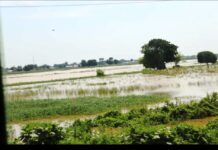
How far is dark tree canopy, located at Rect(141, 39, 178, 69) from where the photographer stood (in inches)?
744

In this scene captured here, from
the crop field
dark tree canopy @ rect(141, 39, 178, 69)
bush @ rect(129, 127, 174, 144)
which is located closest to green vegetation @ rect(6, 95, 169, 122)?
the crop field

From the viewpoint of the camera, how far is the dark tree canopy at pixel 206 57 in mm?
21617

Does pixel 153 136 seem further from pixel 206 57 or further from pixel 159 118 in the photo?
pixel 206 57

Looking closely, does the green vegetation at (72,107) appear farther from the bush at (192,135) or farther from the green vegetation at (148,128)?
the bush at (192,135)

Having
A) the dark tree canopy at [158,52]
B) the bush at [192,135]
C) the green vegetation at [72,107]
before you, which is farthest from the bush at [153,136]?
the dark tree canopy at [158,52]

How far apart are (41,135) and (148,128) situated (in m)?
1.70

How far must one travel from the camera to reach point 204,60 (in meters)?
21.8

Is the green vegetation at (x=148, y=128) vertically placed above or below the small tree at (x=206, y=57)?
below

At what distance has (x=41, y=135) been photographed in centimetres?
600

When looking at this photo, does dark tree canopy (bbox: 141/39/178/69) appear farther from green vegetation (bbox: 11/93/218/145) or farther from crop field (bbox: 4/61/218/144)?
green vegetation (bbox: 11/93/218/145)

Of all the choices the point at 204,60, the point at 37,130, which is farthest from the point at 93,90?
the point at 37,130

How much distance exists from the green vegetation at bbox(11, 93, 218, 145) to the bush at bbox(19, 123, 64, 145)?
2 cm

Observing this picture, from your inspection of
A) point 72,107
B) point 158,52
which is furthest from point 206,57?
point 72,107

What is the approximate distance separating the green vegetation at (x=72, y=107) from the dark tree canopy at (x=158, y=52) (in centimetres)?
415
